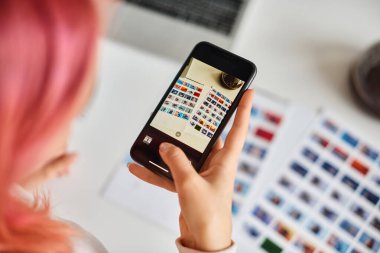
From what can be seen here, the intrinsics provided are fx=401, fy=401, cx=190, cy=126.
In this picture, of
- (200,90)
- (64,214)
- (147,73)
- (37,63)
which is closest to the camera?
(37,63)

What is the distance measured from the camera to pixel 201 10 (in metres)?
0.69

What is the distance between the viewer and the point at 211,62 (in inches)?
17.3

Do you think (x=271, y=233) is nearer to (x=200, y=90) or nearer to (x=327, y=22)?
(x=200, y=90)

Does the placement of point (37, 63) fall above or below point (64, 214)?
above

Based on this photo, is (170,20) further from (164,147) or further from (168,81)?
(164,147)

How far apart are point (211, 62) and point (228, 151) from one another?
0.33ft

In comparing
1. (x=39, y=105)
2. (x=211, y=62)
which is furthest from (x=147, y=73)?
(x=39, y=105)

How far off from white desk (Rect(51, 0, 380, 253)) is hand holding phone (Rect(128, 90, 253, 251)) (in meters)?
0.17

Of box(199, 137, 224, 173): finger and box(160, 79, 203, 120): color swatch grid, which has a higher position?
box(160, 79, 203, 120): color swatch grid

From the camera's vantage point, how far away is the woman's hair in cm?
24

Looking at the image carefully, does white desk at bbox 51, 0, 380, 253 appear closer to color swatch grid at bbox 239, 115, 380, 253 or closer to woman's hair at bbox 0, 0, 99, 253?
color swatch grid at bbox 239, 115, 380, 253

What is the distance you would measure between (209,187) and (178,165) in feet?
0.14

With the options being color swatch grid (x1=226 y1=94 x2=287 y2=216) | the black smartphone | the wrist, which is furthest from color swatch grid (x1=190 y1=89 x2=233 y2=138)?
color swatch grid (x1=226 y1=94 x2=287 y2=216)

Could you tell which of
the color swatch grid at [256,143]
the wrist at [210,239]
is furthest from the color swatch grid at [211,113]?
the color swatch grid at [256,143]
